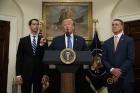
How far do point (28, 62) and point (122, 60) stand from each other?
127 centimetres

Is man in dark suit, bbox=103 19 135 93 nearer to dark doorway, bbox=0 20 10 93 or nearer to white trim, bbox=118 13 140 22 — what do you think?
white trim, bbox=118 13 140 22

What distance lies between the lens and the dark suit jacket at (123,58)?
3.57 meters

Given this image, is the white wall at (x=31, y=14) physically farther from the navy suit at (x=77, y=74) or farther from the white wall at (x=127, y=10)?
the navy suit at (x=77, y=74)

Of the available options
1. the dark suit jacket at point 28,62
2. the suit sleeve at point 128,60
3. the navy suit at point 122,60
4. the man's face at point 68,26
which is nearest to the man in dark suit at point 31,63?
the dark suit jacket at point 28,62

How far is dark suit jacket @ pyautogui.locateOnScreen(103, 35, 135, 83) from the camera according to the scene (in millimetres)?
3568

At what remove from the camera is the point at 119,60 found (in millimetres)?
3625

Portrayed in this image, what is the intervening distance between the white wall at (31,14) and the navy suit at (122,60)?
7.68ft

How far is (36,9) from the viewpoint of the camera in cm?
636

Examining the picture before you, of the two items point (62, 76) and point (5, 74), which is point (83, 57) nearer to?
point (62, 76)

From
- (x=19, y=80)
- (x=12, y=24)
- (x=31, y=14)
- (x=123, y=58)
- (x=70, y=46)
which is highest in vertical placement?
(x=31, y=14)

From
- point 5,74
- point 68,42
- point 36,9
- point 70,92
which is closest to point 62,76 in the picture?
point 70,92

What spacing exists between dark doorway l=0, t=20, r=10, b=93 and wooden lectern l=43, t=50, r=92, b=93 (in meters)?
3.13

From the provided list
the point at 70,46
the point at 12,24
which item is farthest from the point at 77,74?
the point at 12,24

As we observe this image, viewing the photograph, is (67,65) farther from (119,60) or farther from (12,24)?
(12,24)
